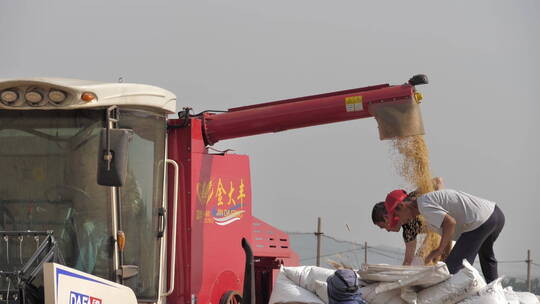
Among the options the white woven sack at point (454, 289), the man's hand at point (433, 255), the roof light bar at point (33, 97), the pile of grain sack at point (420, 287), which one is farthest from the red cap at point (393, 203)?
the roof light bar at point (33, 97)

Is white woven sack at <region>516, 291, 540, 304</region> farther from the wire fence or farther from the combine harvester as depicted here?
the wire fence

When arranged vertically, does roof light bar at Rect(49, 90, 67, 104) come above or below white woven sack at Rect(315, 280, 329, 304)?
above

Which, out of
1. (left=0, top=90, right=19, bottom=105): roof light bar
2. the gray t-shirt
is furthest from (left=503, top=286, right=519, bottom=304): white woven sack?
(left=0, top=90, right=19, bottom=105): roof light bar

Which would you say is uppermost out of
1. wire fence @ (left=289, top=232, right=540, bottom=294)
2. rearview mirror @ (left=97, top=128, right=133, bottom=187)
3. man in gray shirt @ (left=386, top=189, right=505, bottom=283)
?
rearview mirror @ (left=97, top=128, right=133, bottom=187)

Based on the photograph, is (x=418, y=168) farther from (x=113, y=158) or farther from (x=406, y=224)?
(x=113, y=158)

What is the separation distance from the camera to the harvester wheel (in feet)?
25.3

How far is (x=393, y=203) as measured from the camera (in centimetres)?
674

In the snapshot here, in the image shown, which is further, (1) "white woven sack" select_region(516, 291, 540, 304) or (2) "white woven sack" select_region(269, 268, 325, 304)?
(1) "white woven sack" select_region(516, 291, 540, 304)

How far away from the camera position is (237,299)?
793cm

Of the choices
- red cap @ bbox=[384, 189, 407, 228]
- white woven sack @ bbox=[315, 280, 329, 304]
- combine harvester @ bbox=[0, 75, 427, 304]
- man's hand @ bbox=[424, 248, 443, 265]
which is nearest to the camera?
combine harvester @ bbox=[0, 75, 427, 304]

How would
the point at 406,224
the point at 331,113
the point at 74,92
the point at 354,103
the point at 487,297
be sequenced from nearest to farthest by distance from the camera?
1. the point at 487,297
2. the point at 74,92
3. the point at 406,224
4. the point at 354,103
5. the point at 331,113

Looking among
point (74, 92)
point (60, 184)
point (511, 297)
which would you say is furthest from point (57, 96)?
point (511, 297)

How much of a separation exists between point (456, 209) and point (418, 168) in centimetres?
82

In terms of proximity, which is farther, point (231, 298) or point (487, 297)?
point (231, 298)
